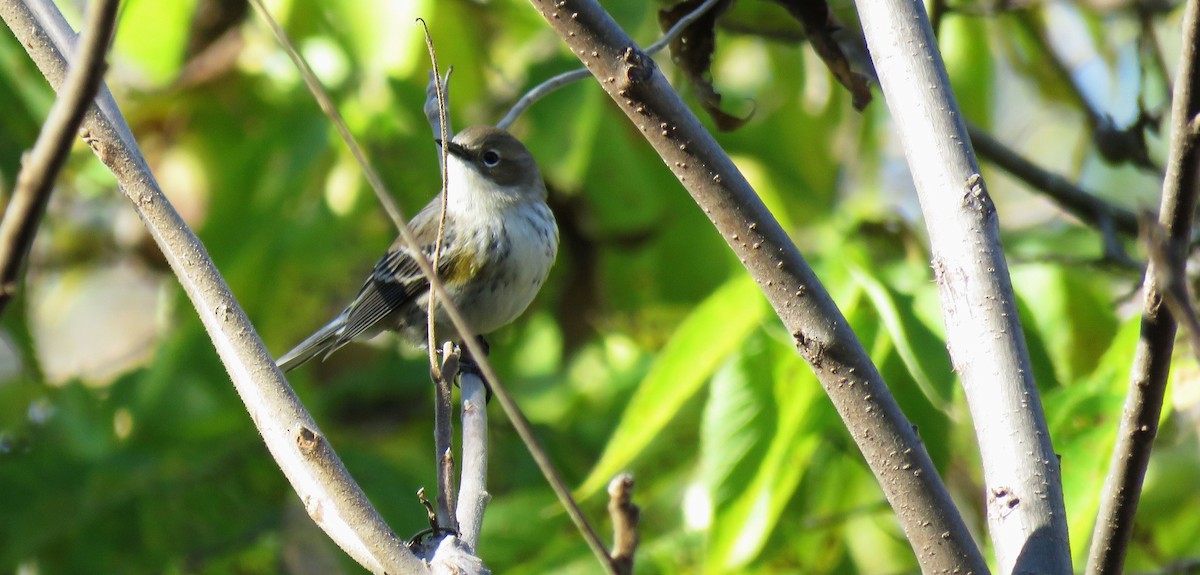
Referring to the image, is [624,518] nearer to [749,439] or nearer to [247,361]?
[247,361]

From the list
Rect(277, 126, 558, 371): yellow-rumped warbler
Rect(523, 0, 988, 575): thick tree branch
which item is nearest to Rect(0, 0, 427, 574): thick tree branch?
Rect(523, 0, 988, 575): thick tree branch

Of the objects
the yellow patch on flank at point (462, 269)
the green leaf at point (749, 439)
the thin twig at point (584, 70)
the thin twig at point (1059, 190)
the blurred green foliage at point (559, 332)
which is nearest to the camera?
the thin twig at point (584, 70)

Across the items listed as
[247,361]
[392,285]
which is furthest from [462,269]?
[247,361]

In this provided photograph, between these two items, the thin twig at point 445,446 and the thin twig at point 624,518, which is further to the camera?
the thin twig at point 445,446

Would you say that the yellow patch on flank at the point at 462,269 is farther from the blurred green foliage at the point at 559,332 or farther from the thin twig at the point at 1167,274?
the thin twig at the point at 1167,274

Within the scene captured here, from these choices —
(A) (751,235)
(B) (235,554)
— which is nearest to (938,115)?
(A) (751,235)

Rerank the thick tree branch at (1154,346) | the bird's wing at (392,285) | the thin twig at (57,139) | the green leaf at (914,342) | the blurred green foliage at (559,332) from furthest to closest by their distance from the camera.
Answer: the bird's wing at (392,285) < the blurred green foliage at (559,332) < the green leaf at (914,342) < the thick tree branch at (1154,346) < the thin twig at (57,139)

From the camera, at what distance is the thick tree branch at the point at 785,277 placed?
177cm

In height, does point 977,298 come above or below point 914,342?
below

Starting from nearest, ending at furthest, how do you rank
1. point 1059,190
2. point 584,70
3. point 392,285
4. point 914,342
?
point 584,70, point 914,342, point 1059,190, point 392,285

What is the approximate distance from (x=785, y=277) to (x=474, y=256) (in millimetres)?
3073

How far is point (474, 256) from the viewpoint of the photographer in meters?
4.79

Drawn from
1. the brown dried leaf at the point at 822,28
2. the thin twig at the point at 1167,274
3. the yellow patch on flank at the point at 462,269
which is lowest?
the thin twig at the point at 1167,274

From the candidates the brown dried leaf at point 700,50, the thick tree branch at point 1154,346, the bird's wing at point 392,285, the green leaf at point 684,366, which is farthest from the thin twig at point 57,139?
the bird's wing at point 392,285
